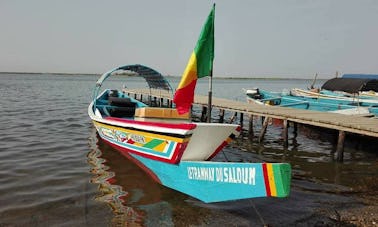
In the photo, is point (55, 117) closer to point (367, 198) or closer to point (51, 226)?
point (51, 226)

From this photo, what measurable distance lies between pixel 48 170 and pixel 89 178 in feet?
4.88

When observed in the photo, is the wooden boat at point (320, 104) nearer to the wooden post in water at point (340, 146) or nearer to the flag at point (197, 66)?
the wooden post in water at point (340, 146)

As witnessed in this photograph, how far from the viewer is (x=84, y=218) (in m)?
6.58

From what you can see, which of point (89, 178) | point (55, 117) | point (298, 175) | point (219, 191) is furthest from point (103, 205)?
point (55, 117)

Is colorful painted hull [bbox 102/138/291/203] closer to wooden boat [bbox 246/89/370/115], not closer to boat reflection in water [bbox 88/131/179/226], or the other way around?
boat reflection in water [bbox 88/131/179/226]

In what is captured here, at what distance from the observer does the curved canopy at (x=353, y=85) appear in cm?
2255

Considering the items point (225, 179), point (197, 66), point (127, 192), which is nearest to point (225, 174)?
point (225, 179)

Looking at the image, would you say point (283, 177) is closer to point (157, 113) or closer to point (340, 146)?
point (157, 113)

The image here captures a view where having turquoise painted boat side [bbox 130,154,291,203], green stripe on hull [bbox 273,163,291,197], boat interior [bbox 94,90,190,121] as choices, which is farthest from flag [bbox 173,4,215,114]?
boat interior [bbox 94,90,190,121]

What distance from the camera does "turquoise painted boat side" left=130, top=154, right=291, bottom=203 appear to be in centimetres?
485

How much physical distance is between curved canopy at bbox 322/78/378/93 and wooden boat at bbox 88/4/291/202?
57.6 feet

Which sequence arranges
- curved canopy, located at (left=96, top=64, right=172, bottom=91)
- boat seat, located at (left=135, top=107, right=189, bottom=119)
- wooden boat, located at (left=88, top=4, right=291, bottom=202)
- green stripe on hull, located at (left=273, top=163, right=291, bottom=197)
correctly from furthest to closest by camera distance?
curved canopy, located at (left=96, top=64, right=172, bottom=91) → boat seat, located at (left=135, top=107, right=189, bottom=119) → wooden boat, located at (left=88, top=4, right=291, bottom=202) → green stripe on hull, located at (left=273, top=163, right=291, bottom=197)

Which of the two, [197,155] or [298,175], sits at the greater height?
[197,155]

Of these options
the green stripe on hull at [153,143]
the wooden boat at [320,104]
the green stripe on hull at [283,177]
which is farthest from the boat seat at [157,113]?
the wooden boat at [320,104]
